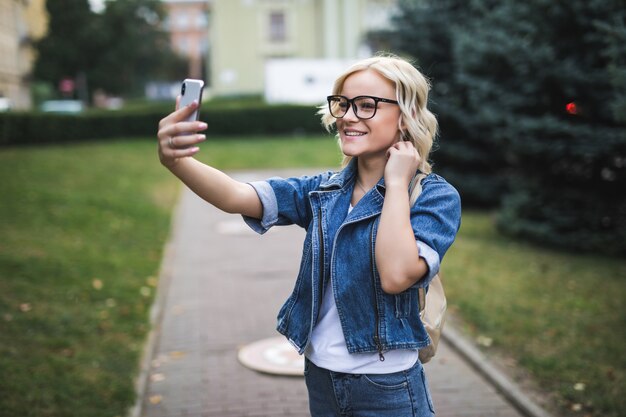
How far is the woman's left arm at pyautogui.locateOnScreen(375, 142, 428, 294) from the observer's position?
2150 millimetres

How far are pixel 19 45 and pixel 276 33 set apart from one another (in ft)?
61.4

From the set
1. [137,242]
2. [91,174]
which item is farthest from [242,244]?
[91,174]

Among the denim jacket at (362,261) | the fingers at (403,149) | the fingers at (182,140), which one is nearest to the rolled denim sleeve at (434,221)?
the denim jacket at (362,261)

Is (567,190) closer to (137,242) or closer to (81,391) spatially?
(137,242)

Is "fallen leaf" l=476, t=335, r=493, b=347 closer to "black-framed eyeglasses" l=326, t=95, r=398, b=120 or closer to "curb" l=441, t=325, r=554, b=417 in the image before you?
"curb" l=441, t=325, r=554, b=417

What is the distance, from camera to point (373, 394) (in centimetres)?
240

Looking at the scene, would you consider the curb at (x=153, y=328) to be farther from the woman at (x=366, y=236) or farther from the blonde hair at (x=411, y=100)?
the blonde hair at (x=411, y=100)

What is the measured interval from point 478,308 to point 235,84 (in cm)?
4081

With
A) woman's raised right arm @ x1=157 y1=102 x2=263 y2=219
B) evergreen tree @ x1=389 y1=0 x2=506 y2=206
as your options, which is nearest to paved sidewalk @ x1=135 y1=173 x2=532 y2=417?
woman's raised right arm @ x1=157 y1=102 x2=263 y2=219

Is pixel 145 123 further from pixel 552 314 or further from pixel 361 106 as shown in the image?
pixel 361 106

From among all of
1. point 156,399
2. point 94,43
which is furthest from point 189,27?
point 156,399

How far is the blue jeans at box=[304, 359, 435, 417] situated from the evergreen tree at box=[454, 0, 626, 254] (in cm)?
781

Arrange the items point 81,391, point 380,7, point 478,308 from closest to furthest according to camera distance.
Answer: point 81,391 < point 478,308 < point 380,7

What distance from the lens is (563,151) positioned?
9.97 m
